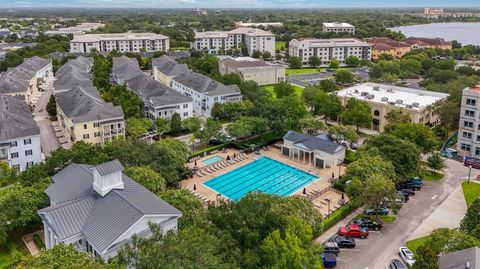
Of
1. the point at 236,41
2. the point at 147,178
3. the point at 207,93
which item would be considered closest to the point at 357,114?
the point at 207,93

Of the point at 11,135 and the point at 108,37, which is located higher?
the point at 108,37

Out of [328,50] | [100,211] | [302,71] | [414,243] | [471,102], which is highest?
[328,50]

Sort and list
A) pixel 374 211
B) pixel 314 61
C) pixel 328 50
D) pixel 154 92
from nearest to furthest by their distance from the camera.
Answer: pixel 374 211, pixel 154 92, pixel 314 61, pixel 328 50

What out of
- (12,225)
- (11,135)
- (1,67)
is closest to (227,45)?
(1,67)

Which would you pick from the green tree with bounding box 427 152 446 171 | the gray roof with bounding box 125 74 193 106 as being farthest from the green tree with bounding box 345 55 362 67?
the green tree with bounding box 427 152 446 171

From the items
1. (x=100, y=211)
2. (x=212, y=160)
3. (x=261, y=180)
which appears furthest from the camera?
(x=212, y=160)

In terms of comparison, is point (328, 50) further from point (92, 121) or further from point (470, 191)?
point (92, 121)

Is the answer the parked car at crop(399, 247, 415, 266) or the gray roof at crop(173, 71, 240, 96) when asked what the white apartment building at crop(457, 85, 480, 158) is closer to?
the parked car at crop(399, 247, 415, 266)

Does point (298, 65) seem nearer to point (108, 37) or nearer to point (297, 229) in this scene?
point (108, 37)

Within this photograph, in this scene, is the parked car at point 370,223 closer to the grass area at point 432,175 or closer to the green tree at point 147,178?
the grass area at point 432,175
